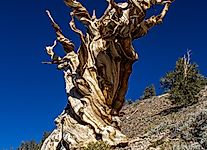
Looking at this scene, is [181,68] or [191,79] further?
[181,68]

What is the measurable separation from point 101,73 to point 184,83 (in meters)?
13.7

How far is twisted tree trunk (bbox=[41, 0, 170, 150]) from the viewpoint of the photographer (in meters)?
11.3

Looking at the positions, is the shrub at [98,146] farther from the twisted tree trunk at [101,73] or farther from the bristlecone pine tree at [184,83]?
the bristlecone pine tree at [184,83]

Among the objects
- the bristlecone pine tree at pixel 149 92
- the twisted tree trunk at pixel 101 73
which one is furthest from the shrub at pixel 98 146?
the bristlecone pine tree at pixel 149 92

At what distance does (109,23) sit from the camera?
11.7 m

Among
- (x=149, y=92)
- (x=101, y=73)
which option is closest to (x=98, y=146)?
(x=101, y=73)

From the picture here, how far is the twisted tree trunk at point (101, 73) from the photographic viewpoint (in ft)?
37.0

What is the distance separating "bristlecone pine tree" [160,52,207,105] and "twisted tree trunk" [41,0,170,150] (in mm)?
11977

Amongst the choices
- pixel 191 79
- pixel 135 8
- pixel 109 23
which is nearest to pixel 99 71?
pixel 109 23

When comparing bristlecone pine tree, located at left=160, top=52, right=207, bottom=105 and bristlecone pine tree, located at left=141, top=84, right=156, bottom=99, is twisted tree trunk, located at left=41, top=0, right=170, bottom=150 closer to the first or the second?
bristlecone pine tree, located at left=160, top=52, right=207, bottom=105

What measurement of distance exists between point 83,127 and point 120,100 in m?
1.51

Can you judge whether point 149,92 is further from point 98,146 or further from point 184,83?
point 98,146

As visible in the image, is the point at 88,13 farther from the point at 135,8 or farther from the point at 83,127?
the point at 83,127

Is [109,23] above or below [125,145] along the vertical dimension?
above
